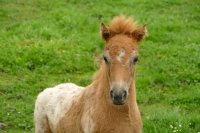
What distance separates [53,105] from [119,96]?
1.75 m

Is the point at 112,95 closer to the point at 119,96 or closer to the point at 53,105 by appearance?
the point at 119,96

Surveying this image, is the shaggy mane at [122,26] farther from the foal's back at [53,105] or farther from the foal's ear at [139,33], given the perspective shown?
the foal's back at [53,105]

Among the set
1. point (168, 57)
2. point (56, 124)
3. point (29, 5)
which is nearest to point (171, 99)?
point (168, 57)

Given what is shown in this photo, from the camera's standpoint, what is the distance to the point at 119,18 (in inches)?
251

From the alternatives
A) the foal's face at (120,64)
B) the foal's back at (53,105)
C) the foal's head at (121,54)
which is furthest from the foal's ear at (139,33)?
the foal's back at (53,105)

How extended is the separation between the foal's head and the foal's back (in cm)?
107

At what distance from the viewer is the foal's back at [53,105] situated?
704 centimetres

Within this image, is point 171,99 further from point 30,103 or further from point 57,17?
point 57,17

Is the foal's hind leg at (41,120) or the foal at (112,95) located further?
the foal's hind leg at (41,120)

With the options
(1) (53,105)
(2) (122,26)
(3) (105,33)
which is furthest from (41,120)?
(2) (122,26)

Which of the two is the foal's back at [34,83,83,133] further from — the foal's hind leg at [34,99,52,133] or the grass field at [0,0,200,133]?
the grass field at [0,0,200,133]

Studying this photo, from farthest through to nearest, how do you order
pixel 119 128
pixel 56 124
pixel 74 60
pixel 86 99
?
pixel 74 60 < pixel 56 124 < pixel 86 99 < pixel 119 128

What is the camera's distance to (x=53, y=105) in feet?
23.7

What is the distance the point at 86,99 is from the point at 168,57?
20.1ft
